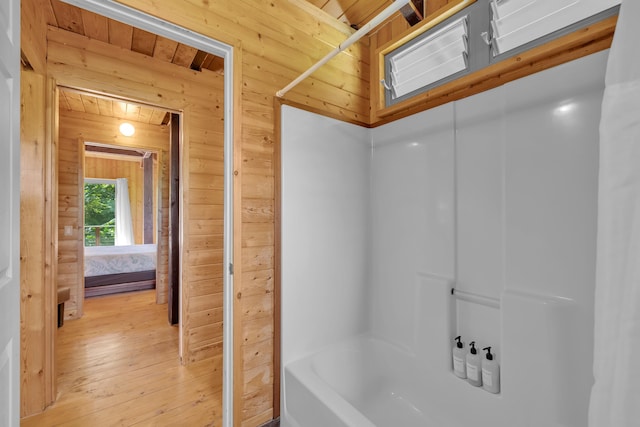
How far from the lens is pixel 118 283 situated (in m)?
4.16

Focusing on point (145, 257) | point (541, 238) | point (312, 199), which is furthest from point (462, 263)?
point (145, 257)

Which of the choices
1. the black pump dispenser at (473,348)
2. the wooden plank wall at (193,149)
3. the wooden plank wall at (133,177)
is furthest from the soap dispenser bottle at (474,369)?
the wooden plank wall at (133,177)

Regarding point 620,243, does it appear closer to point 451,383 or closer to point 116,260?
point 451,383

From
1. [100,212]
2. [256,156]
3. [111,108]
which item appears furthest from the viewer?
[100,212]

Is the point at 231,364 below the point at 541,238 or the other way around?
below

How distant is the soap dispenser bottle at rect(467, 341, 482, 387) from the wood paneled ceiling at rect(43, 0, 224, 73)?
112 inches

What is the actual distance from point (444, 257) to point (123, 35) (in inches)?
109

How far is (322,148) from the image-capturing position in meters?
1.78

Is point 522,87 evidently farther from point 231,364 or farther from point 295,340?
point 231,364

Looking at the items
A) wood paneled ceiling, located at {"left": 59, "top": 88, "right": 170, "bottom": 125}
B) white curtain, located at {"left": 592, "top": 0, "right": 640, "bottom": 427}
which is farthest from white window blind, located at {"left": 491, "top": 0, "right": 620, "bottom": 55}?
wood paneled ceiling, located at {"left": 59, "top": 88, "right": 170, "bottom": 125}

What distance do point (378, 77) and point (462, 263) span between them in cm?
140

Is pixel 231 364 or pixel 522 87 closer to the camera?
pixel 522 87

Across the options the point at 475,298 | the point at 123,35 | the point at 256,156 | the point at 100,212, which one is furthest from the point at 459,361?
the point at 100,212

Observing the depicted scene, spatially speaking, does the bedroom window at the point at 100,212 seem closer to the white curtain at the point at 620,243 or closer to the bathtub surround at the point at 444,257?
the bathtub surround at the point at 444,257
